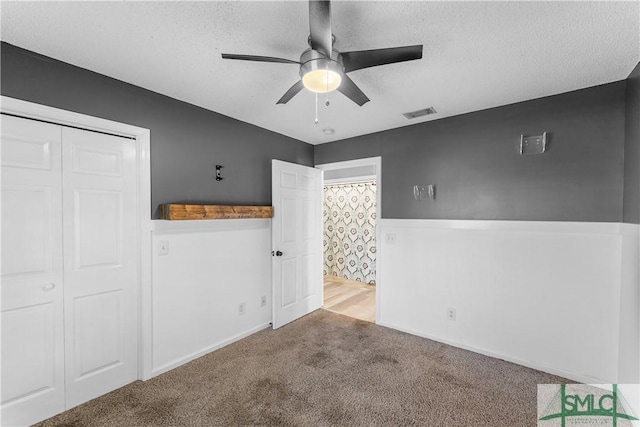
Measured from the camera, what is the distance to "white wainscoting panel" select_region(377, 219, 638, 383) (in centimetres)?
232

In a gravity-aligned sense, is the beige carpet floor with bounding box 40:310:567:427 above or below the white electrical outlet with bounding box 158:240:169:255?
below

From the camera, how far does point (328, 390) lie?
7.44 ft

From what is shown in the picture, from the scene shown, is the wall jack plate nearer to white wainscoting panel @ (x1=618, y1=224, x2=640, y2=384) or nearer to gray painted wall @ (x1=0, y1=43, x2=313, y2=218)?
white wainscoting panel @ (x1=618, y1=224, x2=640, y2=384)

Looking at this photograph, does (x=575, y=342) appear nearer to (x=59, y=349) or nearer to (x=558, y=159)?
(x=558, y=159)

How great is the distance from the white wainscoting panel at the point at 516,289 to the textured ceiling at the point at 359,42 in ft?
4.19

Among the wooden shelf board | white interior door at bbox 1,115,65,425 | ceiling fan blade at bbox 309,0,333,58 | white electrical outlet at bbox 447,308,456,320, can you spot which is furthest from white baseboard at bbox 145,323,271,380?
ceiling fan blade at bbox 309,0,333,58

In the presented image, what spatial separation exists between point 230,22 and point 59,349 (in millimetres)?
2436

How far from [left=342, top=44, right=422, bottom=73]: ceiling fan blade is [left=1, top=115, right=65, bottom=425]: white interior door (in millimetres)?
2034

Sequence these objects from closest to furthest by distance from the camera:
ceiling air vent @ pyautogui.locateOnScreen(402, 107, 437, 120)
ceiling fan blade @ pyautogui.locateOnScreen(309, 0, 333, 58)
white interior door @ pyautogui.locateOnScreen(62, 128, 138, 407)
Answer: ceiling fan blade @ pyautogui.locateOnScreen(309, 0, 333, 58)
white interior door @ pyautogui.locateOnScreen(62, 128, 138, 407)
ceiling air vent @ pyautogui.locateOnScreen(402, 107, 437, 120)

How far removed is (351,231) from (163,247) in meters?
3.90

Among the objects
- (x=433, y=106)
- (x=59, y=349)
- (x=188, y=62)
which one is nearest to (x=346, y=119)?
(x=433, y=106)

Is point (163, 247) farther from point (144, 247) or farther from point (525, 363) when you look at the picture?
point (525, 363)

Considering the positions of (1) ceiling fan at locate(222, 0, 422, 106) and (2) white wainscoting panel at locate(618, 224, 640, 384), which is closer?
(1) ceiling fan at locate(222, 0, 422, 106)

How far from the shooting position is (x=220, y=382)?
2373 millimetres
